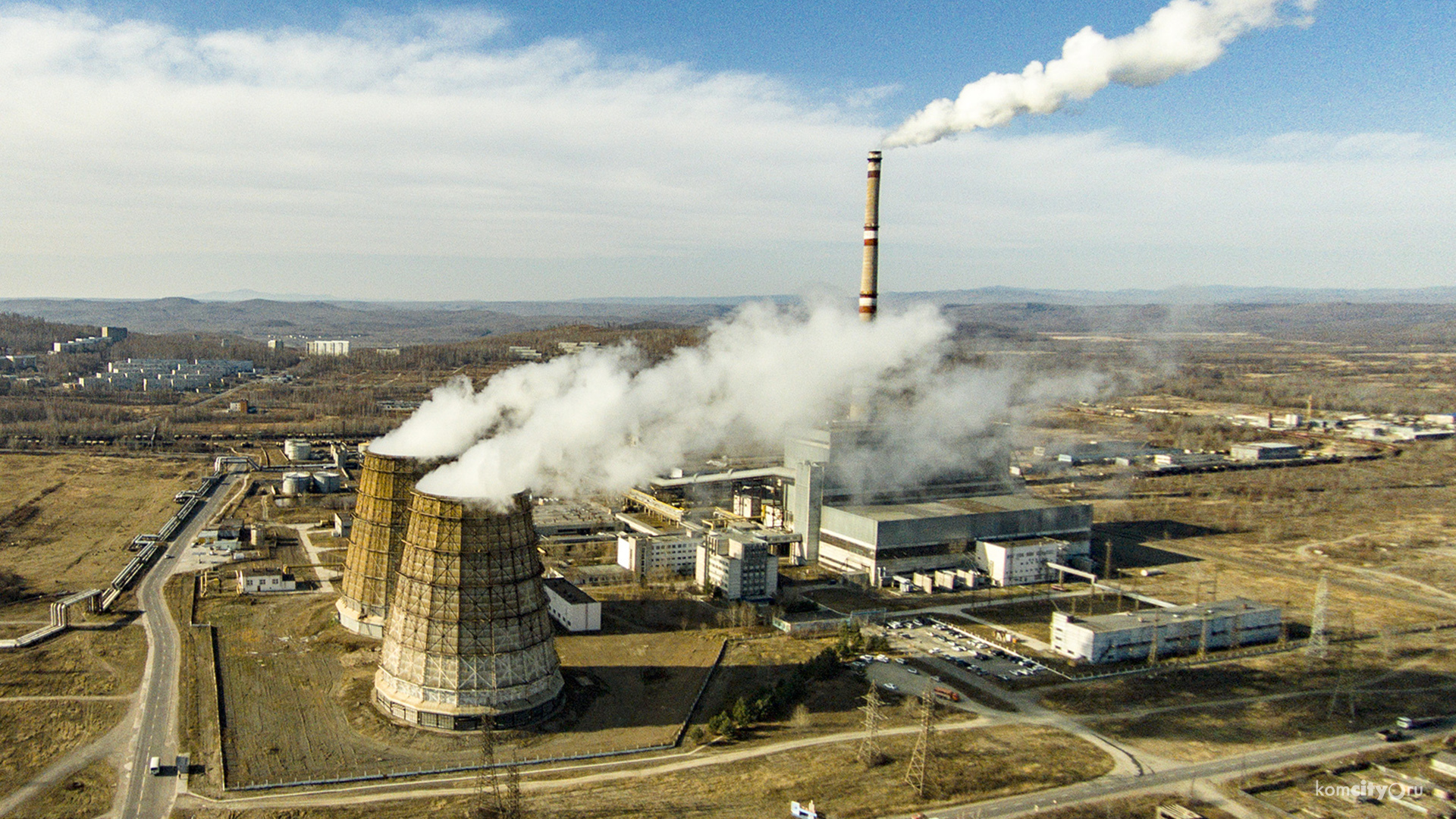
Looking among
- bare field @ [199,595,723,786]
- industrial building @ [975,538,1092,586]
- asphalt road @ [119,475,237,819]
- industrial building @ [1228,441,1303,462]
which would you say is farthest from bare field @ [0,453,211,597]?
industrial building @ [1228,441,1303,462]

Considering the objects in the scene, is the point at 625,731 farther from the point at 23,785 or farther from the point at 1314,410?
A: the point at 1314,410

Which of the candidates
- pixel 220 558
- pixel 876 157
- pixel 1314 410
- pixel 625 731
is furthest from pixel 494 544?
pixel 1314 410

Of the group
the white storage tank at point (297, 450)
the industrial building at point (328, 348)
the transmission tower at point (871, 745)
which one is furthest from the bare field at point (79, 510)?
the industrial building at point (328, 348)

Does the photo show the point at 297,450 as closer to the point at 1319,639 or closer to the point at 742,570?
the point at 742,570

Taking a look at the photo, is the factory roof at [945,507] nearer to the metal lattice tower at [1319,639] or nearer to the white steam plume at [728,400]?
the white steam plume at [728,400]

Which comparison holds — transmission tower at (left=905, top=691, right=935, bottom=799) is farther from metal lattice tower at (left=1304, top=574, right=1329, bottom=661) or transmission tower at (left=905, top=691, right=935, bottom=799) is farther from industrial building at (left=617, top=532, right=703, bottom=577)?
industrial building at (left=617, top=532, right=703, bottom=577)
